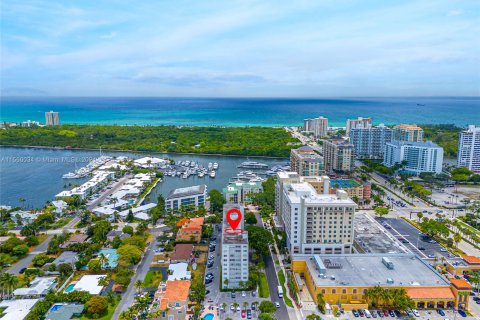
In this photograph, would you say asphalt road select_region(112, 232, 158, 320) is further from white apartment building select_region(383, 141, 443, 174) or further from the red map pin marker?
white apartment building select_region(383, 141, 443, 174)

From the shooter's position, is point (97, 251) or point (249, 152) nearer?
point (97, 251)

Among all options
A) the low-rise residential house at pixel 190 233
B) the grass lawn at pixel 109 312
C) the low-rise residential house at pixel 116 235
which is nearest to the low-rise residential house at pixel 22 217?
the low-rise residential house at pixel 116 235

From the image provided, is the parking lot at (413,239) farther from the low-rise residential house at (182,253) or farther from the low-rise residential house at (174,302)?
the low-rise residential house at (174,302)

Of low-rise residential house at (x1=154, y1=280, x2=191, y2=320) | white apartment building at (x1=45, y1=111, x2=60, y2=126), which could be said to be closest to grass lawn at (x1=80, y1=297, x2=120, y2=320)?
low-rise residential house at (x1=154, y1=280, x2=191, y2=320)

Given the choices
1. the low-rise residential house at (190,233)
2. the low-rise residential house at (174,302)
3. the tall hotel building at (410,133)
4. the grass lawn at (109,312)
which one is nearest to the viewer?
the low-rise residential house at (174,302)

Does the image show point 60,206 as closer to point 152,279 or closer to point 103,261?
point 103,261

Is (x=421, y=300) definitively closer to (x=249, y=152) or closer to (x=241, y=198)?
(x=241, y=198)

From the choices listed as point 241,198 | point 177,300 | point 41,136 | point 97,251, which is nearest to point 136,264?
point 97,251
